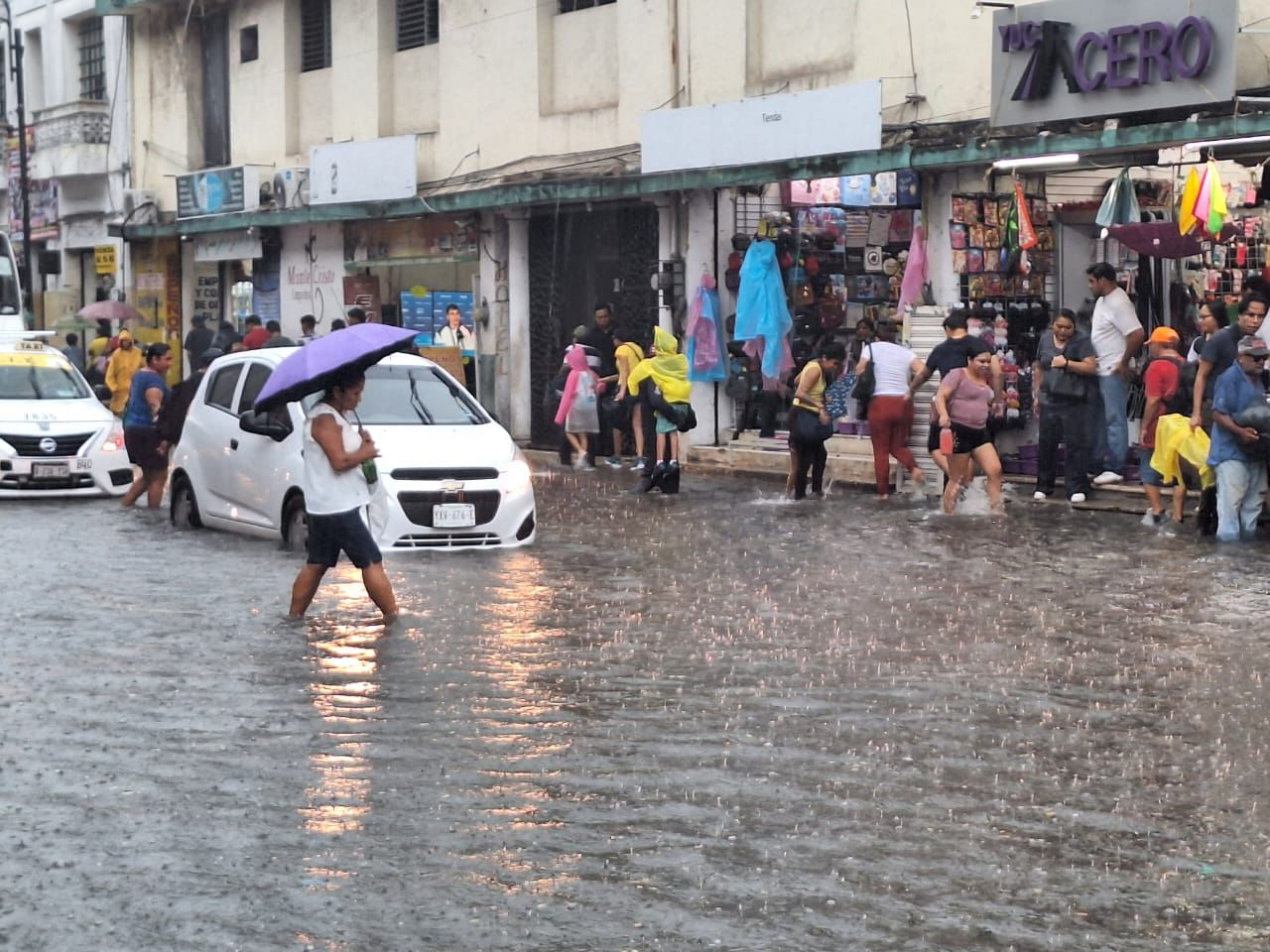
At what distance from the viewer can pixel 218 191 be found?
33000 mm

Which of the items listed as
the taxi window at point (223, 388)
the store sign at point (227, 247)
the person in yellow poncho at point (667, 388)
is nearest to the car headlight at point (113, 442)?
the taxi window at point (223, 388)

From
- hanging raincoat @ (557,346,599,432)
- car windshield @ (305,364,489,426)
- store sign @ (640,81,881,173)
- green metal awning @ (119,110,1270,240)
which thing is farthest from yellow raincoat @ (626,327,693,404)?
car windshield @ (305,364,489,426)

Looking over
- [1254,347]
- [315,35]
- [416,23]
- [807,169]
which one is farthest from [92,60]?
[1254,347]

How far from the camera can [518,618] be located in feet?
38.2

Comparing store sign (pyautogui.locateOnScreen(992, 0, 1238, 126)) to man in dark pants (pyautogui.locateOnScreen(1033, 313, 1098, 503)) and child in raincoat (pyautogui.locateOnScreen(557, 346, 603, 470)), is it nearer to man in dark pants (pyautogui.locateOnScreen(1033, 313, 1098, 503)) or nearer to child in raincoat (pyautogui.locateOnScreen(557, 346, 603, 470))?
man in dark pants (pyautogui.locateOnScreen(1033, 313, 1098, 503))

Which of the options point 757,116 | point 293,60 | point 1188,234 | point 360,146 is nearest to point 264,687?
point 1188,234

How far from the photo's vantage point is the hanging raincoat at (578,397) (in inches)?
899

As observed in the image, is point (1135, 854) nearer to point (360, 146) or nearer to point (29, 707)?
point (29, 707)

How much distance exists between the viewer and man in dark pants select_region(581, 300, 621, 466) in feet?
77.5

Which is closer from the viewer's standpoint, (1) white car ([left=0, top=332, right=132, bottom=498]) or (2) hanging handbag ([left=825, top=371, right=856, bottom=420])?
(1) white car ([left=0, top=332, right=132, bottom=498])

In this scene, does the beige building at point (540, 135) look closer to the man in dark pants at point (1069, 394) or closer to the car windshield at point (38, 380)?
the man in dark pants at point (1069, 394)

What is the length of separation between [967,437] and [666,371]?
12.2 ft

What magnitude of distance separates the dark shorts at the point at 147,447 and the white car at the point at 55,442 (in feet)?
3.41

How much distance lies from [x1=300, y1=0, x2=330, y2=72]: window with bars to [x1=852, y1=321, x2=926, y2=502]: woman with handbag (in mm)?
15921
